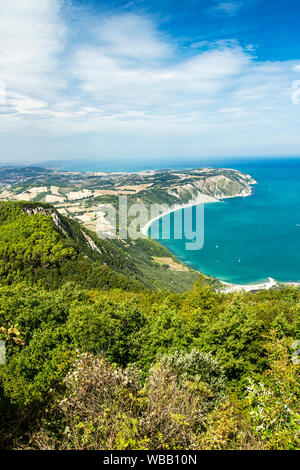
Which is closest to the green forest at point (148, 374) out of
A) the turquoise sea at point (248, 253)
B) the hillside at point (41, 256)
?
the hillside at point (41, 256)

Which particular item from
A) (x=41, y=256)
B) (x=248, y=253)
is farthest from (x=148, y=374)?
(x=248, y=253)

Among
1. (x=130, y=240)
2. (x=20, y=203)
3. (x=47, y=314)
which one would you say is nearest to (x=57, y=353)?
(x=47, y=314)

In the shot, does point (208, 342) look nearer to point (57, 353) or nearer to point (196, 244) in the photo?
point (57, 353)

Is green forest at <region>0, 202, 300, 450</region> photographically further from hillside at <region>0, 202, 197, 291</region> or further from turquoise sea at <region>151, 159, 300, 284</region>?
turquoise sea at <region>151, 159, 300, 284</region>

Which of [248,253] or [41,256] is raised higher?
Result: [41,256]

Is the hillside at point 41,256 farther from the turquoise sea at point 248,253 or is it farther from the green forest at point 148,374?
the turquoise sea at point 248,253

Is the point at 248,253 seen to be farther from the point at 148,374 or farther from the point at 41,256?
the point at 148,374

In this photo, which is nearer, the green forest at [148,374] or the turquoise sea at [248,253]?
the green forest at [148,374]
